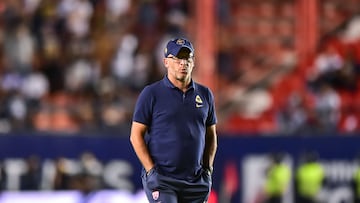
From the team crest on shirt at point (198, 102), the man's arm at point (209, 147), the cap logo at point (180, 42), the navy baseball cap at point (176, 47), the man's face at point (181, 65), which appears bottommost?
the man's arm at point (209, 147)

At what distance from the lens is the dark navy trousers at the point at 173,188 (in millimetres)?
7406

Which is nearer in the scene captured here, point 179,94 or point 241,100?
point 179,94

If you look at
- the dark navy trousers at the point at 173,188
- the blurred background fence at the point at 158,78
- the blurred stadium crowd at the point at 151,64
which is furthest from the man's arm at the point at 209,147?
the blurred stadium crowd at the point at 151,64

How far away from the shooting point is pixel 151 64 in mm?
16953

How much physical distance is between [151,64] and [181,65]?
967 centimetres

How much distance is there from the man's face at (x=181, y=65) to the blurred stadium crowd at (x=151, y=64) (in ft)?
26.0

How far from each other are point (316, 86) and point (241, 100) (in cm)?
128

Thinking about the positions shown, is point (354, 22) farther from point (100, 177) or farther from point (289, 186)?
point (100, 177)

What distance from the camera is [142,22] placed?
58.0 ft

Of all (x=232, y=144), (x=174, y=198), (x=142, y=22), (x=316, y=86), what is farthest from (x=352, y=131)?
(x=174, y=198)

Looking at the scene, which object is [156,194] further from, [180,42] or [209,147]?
[180,42]

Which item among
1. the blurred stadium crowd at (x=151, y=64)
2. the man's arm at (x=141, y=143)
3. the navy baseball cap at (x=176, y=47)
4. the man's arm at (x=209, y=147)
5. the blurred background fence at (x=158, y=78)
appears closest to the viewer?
the navy baseball cap at (x=176, y=47)

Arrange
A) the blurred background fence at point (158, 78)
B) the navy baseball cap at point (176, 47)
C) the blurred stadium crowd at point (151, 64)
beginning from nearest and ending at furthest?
1. the navy baseball cap at point (176, 47)
2. the blurred background fence at point (158, 78)
3. the blurred stadium crowd at point (151, 64)

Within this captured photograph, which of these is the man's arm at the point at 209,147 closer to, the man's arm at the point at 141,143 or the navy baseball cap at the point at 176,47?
the man's arm at the point at 141,143
